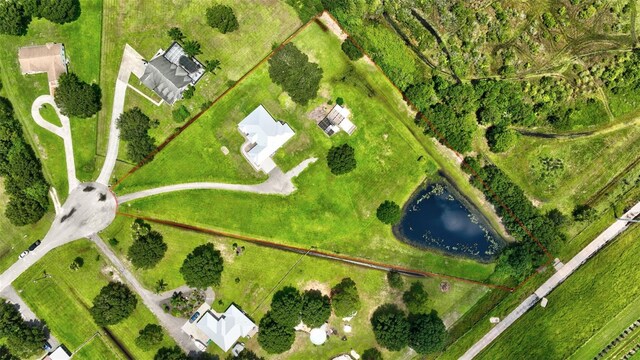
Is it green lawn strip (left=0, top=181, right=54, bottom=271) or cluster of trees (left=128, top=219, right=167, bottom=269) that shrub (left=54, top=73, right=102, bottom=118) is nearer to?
green lawn strip (left=0, top=181, right=54, bottom=271)

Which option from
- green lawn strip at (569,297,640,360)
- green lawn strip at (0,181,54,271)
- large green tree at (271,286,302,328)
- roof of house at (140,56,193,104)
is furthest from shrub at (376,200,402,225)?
green lawn strip at (0,181,54,271)

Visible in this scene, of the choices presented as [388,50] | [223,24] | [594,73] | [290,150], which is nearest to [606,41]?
[594,73]

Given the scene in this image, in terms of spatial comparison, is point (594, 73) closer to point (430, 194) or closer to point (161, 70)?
point (430, 194)

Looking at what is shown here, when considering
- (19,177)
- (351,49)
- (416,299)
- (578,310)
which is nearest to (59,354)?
(19,177)

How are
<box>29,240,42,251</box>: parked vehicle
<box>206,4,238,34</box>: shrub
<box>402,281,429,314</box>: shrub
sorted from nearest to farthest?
<box>206,4,238,34</box>: shrub → <box>29,240,42,251</box>: parked vehicle → <box>402,281,429,314</box>: shrub

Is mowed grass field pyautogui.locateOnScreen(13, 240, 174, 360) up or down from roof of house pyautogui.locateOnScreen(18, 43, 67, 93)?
down

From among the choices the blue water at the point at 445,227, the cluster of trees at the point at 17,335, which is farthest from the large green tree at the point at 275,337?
the cluster of trees at the point at 17,335
